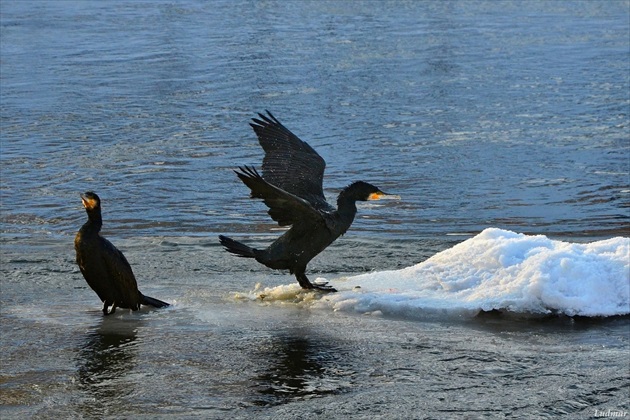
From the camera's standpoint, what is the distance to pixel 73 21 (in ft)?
66.4

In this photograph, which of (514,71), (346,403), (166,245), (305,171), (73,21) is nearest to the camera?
(346,403)

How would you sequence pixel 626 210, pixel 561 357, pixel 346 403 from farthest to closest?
1. pixel 626 210
2. pixel 561 357
3. pixel 346 403

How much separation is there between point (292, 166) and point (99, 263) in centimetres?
151

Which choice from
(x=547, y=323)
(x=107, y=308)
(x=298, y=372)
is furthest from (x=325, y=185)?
(x=298, y=372)

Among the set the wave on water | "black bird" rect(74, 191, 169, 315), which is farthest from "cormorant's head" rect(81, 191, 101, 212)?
the wave on water

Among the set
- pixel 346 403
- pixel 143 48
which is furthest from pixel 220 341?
pixel 143 48

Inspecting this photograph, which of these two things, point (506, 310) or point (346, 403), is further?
point (506, 310)

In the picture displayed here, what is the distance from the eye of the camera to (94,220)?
7.09m

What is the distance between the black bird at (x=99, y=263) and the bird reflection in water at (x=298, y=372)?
103 cm

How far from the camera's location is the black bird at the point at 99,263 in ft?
23.2

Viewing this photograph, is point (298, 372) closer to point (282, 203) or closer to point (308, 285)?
point (282, 203)

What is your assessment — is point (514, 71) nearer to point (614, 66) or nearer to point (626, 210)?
point (614, 66)

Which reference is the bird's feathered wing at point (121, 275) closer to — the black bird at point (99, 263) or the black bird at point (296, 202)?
the black bird at point (99, 263)

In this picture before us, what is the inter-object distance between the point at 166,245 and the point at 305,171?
1772 mm
